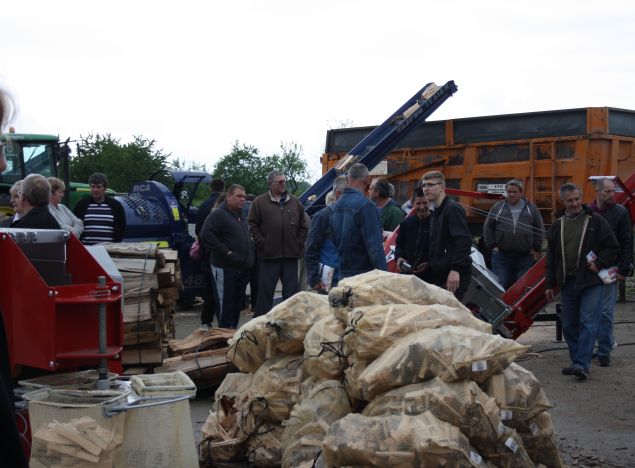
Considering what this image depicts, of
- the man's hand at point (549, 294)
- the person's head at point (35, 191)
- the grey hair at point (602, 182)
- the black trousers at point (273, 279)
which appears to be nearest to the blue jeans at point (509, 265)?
the grey hair at point (602, 182)

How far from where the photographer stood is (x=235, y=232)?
1083 cm

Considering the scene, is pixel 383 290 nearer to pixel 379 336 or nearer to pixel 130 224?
pixel 379 336

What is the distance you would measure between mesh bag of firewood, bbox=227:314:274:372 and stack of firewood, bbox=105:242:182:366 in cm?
160

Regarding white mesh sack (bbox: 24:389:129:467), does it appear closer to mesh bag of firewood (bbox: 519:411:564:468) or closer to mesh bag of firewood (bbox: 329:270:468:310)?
mesh bag of firewood (bbox: 329:270:468:310)

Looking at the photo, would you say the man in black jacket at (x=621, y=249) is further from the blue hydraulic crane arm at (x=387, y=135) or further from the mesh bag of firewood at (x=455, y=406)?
the blue hydraulic crane arm at (x=387, y=135)

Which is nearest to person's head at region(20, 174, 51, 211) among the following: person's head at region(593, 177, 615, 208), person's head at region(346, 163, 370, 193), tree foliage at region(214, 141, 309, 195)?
person's head at region(346, 163, 370, 193)

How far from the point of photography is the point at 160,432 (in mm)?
5023

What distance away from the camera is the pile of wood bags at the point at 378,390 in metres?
4.63

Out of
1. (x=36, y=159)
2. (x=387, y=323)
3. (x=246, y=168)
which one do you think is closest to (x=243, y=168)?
(x=246, y=168)

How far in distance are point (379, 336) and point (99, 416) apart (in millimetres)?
1520

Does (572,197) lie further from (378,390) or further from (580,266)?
(378,390)

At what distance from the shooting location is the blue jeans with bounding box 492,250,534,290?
11.4 metres

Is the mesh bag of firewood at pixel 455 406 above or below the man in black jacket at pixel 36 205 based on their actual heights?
below

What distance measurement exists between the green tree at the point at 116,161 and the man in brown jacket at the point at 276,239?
1071 inches
